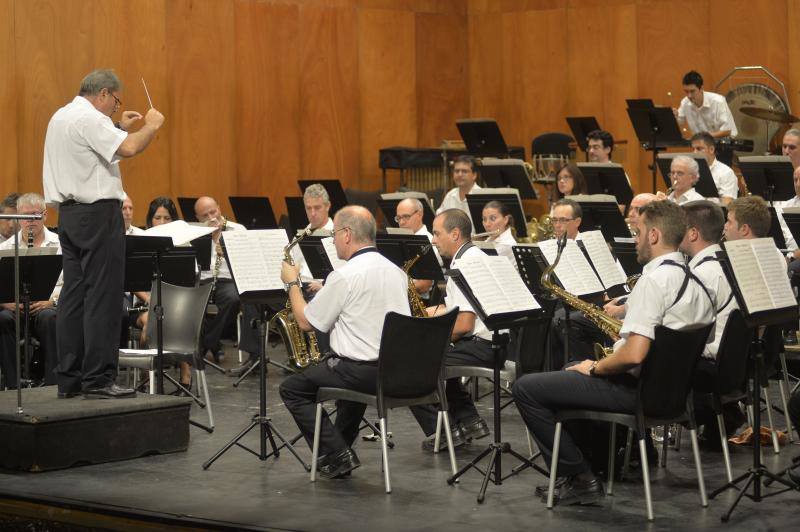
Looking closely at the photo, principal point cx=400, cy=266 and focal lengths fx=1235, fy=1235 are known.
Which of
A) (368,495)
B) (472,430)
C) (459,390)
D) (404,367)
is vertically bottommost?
(368,495)

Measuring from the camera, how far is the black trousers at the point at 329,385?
18.5ft

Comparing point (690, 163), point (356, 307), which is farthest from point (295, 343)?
point (690, 163)

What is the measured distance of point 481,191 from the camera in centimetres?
955

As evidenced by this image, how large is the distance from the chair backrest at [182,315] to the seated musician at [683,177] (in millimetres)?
3759

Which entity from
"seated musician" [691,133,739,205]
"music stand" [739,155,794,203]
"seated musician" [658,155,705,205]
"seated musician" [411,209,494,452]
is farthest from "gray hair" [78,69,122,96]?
"seated musician" [691,133,739,205]

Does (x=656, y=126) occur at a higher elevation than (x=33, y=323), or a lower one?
higher

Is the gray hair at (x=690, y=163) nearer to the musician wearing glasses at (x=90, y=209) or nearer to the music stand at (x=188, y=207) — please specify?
the music stand at (x=188, y=207)

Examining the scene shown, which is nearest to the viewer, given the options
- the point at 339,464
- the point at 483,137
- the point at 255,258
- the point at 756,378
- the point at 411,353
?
the point at 756,378

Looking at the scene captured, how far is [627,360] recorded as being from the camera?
16.4ft

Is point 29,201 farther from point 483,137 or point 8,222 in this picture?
point 483,137

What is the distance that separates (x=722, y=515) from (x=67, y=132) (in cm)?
354

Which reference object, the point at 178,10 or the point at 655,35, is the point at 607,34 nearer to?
the point at 655,35

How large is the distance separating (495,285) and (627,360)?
806 millimetres

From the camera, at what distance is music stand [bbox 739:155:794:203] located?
9.33m
